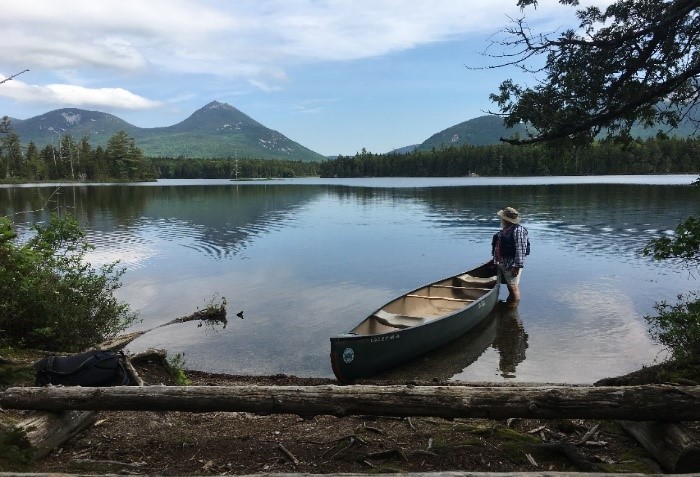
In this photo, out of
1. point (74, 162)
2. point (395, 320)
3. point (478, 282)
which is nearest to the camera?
point (395, 320)

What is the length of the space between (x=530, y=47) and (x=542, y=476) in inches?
259

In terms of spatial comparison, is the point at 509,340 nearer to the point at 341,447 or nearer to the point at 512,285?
the point at 512,285

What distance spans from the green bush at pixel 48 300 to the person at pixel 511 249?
12020 millimetres

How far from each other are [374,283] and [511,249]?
20.7 feet

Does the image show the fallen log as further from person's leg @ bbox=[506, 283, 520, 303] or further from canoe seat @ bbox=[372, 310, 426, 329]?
person's leg @ bbox=[506, 283, 520, 303]

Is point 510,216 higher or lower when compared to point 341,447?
higher

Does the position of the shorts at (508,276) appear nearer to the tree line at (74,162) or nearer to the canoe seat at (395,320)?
the canoe seat at (395,320)

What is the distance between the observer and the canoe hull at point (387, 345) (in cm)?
1014

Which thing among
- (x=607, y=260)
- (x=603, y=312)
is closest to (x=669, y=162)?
(x=607, y=260)

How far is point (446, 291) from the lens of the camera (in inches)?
635

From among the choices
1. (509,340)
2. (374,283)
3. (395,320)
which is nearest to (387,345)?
(395,320)

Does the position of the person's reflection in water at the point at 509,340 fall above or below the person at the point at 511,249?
below

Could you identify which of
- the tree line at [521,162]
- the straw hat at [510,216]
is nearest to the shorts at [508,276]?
the straw hat at [510,216]

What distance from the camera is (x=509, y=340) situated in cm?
1412
